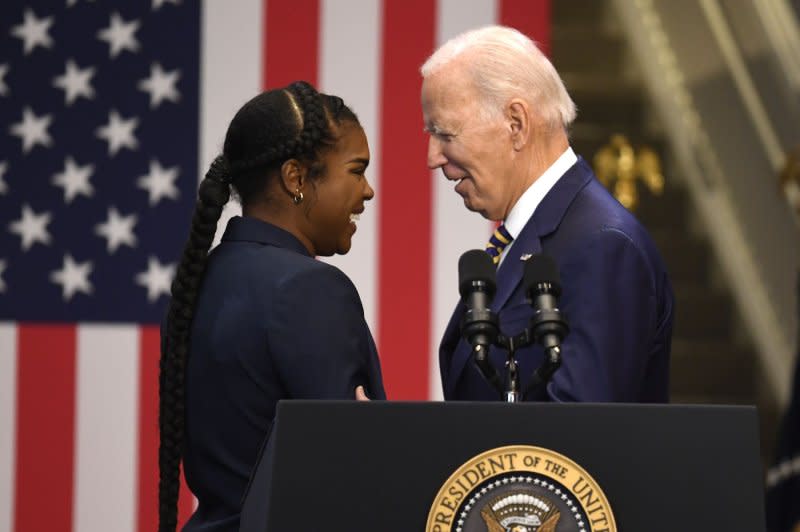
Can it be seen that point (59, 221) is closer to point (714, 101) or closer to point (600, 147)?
point (600, 147)

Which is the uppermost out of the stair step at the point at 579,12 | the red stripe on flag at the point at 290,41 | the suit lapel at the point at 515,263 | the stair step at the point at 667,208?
the stair step at the point at 579,12

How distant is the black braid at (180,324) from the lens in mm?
2057

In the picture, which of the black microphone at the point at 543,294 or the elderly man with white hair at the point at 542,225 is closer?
the black microphone at the point at 543,294

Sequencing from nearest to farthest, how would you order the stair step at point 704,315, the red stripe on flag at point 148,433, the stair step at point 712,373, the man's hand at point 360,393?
the man's hand at point 360,393
the red stripe on flag at point 148,433
the stair step at point 712,373
the stair step at point 704,315

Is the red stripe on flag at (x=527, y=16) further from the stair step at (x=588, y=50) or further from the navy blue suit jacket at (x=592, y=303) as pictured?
the stair step at (x=588, y=50)

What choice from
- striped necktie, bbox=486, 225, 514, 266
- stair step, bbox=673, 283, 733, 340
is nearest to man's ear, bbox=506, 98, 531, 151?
striped necktie, bbox=486, 225, 514, 266

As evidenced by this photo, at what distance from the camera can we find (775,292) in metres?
6.11

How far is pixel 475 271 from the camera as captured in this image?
1658 millimetres

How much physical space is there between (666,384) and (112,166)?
2.21 meters

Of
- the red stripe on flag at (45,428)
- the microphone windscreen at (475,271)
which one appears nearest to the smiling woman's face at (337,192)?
the microphone windscreen at (475,271)

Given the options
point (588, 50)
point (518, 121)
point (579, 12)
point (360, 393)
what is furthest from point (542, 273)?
point (579, 12)

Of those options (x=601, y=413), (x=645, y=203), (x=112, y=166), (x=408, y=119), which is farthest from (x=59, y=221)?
(x=645, y=203)

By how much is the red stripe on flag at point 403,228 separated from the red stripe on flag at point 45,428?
865mm

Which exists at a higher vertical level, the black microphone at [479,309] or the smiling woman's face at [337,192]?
the smiling woman's face at [337,192]
